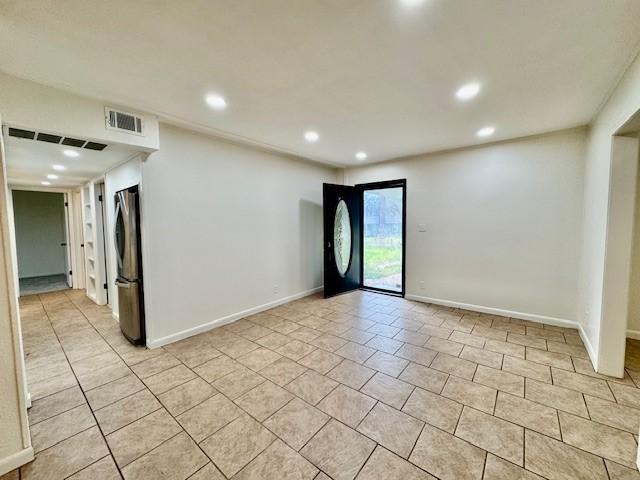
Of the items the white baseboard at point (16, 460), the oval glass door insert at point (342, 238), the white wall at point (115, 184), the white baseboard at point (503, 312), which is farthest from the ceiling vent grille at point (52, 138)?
the white baseboard at point (503, 312)

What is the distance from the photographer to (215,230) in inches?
144

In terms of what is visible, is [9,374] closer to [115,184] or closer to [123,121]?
[123,121]

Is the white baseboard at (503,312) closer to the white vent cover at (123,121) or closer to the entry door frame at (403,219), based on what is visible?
the entry door frame at (403,219)

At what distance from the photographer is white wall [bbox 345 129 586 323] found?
11.4ft

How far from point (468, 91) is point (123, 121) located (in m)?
3.37

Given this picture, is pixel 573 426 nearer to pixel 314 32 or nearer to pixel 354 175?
pixel 314 32

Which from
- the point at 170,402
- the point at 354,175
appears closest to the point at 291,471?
the point at 170,402

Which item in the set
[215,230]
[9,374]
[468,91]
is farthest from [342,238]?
[9,374]

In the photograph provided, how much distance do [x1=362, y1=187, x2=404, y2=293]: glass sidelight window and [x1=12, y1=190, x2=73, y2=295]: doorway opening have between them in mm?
7971

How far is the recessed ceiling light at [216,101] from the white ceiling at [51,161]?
1.19 meters

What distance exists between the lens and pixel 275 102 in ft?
8.46

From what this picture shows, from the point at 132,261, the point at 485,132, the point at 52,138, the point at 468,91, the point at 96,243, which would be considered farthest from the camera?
the point at 96,243

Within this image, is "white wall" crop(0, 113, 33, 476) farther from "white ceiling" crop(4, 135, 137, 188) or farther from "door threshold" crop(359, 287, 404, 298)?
"door threshold" crop(359, 287, 404, 298)

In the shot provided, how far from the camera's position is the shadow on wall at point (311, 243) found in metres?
5.06
